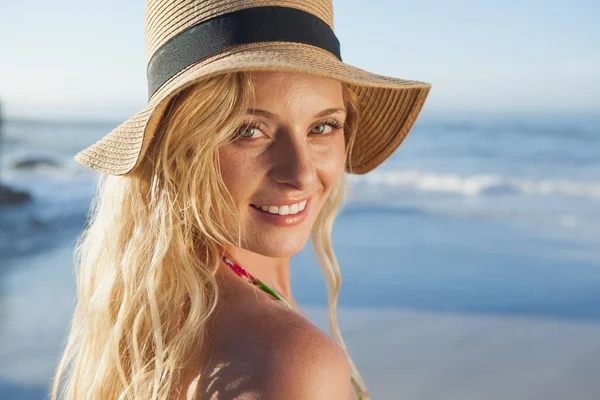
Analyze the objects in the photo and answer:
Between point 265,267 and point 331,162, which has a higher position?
point 331,162

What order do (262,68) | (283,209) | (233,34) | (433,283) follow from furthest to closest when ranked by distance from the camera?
(433,283), (283,209), (233,34), (262,68)

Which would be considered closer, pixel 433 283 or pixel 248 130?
pixel 248 130

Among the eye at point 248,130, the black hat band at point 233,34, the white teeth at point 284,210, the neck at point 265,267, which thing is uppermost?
the black hat band at point 233,34

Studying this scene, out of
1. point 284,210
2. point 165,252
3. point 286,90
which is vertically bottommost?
point 165,252

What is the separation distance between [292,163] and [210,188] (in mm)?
232

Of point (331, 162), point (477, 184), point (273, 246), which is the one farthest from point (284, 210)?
point (477, 184)

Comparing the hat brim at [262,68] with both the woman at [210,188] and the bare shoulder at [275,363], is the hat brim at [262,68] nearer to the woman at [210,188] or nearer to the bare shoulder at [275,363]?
the woman at [210,188]

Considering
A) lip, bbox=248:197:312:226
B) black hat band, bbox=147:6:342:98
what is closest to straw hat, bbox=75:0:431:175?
black hat band, bbox=147:6:342:98

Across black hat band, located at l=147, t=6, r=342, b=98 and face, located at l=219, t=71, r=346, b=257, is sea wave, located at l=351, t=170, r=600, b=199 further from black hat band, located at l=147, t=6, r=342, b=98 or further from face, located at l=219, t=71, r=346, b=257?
black hat band, located at l=147, t=6, r=342, b=98

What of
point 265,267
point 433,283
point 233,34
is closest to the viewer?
point 233,34

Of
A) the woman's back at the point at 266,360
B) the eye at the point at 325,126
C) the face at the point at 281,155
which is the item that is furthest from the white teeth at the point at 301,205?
the woman's back at the point at 266,360

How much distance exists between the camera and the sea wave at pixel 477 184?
12.9 meters

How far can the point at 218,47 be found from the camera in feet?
5.78

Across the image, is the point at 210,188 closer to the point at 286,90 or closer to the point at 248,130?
the point at 248,130
